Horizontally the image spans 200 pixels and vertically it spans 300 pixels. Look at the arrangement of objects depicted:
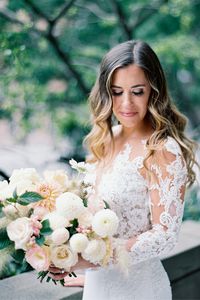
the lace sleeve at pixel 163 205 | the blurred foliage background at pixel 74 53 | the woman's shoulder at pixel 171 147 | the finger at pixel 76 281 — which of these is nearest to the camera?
the lace sleeve at pixel 163 205

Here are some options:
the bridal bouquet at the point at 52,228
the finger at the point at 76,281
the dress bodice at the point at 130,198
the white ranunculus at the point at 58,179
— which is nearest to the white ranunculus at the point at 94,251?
the bridal bouquet at the point at 52,228

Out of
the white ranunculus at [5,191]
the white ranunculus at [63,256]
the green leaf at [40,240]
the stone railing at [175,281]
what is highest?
the white ranunculus at [5,191]

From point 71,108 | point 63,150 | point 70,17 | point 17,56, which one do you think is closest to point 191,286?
point 63,150

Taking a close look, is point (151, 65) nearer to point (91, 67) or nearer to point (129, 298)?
point (129, 298)

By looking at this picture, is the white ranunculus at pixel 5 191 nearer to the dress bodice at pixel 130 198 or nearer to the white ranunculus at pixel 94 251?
the white ranunculus at pixel 94 251

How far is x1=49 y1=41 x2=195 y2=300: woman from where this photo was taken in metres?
→ 1.69

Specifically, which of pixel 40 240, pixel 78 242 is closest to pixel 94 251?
pixel 78 242

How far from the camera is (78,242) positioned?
4.73ft

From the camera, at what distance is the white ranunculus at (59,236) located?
1432mm

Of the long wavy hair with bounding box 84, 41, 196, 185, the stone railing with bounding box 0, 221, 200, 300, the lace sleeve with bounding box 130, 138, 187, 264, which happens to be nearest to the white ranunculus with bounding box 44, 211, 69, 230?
the lace sleeve with bounding box 130, 138, 187, 264

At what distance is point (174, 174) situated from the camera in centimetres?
169

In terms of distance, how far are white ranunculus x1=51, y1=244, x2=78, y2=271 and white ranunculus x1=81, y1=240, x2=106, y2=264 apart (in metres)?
0.04

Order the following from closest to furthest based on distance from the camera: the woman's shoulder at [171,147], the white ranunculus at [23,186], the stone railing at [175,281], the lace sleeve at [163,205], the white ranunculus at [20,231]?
the white ranunculus at [20,231]
the white ranunculus at [23,186]
the lace sleeve at [163,205]
the woman's shoulder at [171,147]
the stone railing at [175,281]

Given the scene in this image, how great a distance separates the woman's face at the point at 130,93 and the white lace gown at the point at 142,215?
0.12m
